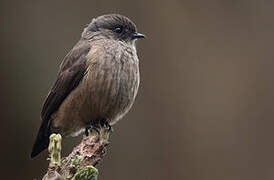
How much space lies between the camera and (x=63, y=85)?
22.8 ft

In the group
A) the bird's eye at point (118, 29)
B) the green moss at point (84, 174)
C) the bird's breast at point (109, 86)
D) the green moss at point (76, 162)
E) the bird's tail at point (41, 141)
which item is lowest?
the bird's tail at point (41, 141)

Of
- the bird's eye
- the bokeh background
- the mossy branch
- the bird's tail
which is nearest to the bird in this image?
the bird's tail

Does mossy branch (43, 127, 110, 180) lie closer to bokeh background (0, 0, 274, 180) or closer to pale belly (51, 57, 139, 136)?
pale belly (51, 57, 139, 136)

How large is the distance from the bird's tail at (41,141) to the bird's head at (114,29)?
3.96ft

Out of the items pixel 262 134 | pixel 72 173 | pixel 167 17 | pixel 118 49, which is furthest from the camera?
pixel 167 17

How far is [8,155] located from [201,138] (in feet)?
9.14

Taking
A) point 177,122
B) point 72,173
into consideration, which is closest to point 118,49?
point 177,122

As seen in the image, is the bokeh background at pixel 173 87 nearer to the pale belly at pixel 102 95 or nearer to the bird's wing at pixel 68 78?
the bird's wing at pixel 68 78

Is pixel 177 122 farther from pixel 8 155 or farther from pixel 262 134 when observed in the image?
pixel 8 155

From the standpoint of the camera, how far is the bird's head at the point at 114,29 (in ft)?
24.2

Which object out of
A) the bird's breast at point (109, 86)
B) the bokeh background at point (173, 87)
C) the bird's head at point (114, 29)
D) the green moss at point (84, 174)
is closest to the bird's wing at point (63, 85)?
the bird's breast at point (109, 86)

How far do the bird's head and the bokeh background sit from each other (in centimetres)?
153

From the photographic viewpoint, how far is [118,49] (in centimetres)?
693

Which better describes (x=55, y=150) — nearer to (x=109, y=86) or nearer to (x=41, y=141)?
(x=109, y=86)
